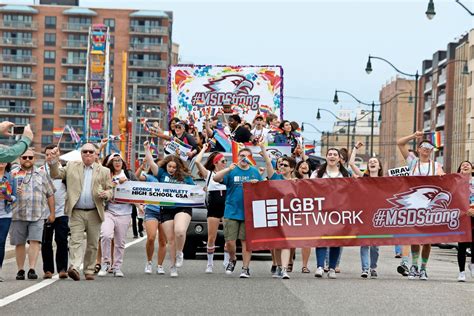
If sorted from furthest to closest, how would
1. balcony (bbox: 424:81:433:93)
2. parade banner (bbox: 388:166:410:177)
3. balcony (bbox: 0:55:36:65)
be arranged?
balcony (bbox: 0:55:36:65) → balcony (bbox: 424:81:433:93) → parade banner (bbox: 388:166:410:177)

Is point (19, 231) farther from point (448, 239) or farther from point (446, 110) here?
point (446, 110)

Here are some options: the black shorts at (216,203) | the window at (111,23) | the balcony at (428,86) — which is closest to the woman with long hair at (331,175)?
the black shorts at (216,203)

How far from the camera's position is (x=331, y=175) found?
18469 millimetres

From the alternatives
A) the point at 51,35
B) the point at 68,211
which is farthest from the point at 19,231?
the point at 51,35

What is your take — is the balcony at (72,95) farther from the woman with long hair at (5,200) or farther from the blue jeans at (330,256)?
the woman with long hair at (5,200)

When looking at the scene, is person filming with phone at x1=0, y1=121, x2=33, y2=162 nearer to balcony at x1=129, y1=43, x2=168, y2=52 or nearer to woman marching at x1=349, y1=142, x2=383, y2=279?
woman marching at x1=349, y1=142, x2=383, y2=279

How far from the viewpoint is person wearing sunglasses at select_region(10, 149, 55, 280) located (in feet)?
53.6

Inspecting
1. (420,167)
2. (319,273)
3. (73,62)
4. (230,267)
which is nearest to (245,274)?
(230,267)

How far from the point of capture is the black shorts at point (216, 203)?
1836 centimetres

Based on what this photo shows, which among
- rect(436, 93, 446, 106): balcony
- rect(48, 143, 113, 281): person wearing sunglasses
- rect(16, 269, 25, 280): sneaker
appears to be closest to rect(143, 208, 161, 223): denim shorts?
rect(48, 143, 113, 281): person wearing sunglasses

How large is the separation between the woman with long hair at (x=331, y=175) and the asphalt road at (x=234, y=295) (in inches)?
9.9

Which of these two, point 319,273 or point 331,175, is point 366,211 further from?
point 319,273

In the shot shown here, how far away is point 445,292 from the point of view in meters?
15.3

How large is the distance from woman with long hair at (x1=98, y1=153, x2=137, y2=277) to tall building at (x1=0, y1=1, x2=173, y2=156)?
13479 centimetres
